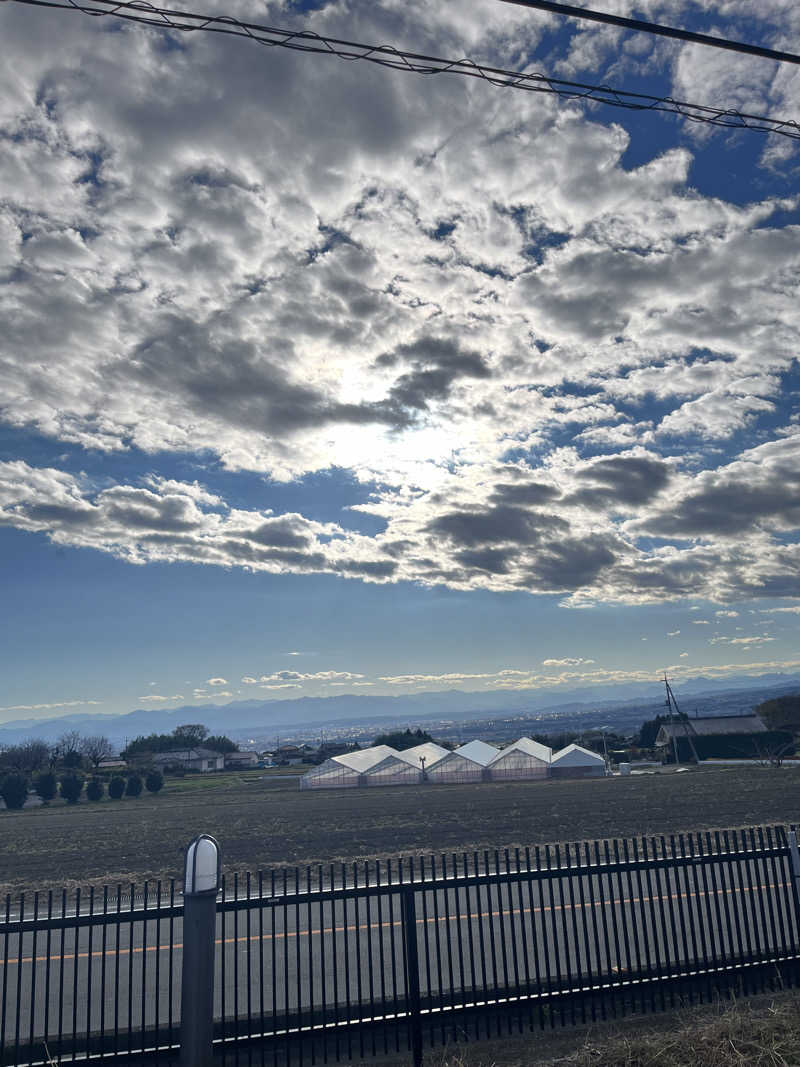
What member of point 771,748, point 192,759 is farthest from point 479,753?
point 192,759

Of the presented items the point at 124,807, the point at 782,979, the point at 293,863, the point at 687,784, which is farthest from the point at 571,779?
the point at 782,979

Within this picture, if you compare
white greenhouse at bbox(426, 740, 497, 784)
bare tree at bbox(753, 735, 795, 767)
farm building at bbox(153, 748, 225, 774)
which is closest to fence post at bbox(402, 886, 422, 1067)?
white greenhouse at bbox(426, 740, 497, 784)

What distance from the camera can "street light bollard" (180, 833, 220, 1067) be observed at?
6879 millimetres

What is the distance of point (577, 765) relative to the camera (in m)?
75.2

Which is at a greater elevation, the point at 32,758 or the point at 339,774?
the point at 32,758

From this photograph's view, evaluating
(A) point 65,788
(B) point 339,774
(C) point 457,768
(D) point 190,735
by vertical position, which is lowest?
(B) point 339,774

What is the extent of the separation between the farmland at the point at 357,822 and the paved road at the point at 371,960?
14171mm

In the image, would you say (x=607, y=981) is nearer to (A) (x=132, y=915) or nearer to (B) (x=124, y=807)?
(A) (x=132, y=915)

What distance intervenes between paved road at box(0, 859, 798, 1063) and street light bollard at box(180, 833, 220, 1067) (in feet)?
0.85

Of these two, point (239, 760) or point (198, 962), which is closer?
point (198, 962)

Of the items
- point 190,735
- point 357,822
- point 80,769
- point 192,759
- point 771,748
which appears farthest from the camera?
point 190,735

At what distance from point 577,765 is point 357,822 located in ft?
137

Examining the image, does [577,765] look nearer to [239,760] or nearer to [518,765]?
[518,765]

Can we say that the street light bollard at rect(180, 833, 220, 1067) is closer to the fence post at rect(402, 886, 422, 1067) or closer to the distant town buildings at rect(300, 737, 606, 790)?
the fence post at rect(402, 886, 422, 1067)
